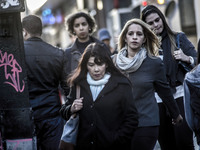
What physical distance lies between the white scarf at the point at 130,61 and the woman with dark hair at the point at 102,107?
0.59m

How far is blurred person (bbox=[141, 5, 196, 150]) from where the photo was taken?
5.58 metres

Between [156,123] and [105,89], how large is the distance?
2.85 ft

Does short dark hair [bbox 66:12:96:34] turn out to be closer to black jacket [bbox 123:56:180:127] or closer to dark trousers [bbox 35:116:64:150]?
dark trousers [bbox 35:116:64:150]

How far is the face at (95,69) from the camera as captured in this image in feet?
14.1

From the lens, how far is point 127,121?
4.16 metres

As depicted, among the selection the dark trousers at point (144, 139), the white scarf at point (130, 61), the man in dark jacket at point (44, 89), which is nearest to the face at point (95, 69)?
the white scarf at point (130, 61)

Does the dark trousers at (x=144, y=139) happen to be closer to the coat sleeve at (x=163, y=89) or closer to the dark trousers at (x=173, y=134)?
the coat sleeve at (x=163, y=89)

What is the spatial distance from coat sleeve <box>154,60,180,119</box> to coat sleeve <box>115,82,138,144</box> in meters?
0.84

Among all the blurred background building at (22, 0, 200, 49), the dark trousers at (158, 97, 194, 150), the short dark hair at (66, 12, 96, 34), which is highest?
the blurred background building at (22, 0, 200, 49)

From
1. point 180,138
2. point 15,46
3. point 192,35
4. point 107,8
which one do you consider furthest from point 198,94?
point 107,8

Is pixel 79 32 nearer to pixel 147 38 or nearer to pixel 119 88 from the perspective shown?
pixel 147 38

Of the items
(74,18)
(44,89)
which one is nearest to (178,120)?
(44,89)

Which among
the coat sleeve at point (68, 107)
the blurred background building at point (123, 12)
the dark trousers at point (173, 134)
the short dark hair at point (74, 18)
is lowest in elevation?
the dark trousers at point (173, 134)

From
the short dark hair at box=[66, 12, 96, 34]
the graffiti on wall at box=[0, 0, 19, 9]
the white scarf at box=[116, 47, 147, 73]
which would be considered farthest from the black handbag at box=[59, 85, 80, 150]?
the short dark hair at box=[66, 12, 96, 34]
